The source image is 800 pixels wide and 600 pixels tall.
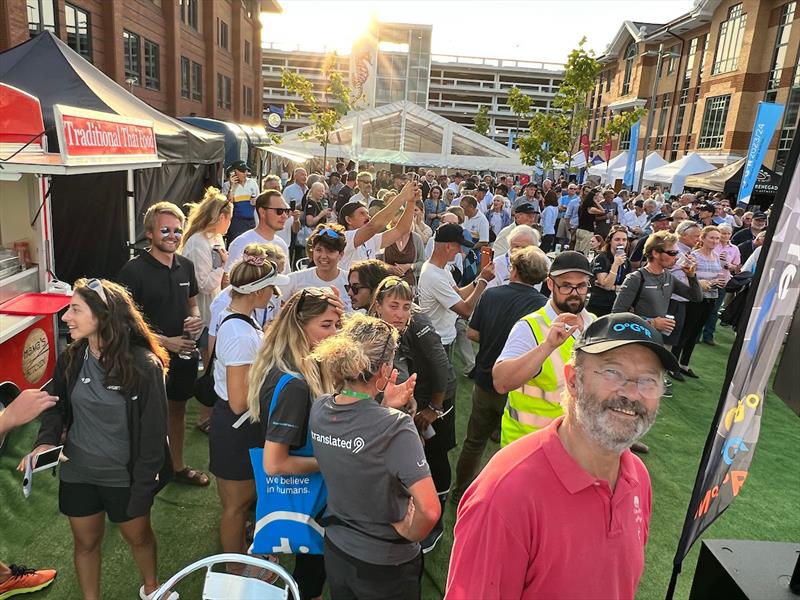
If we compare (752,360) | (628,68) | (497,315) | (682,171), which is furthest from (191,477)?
(628,68)

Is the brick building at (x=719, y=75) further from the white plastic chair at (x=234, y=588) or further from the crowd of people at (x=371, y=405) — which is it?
the white plastic chair at (x=234, y=588)

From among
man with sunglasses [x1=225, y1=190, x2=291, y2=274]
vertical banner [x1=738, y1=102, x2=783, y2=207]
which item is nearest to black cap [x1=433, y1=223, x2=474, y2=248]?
man with sunglasses [x1=225, y1=190, x2=291, y2=274]

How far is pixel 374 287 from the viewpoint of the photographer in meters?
3.67

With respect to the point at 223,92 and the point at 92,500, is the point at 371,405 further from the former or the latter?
the point at 223,92

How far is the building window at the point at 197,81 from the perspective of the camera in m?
28.6

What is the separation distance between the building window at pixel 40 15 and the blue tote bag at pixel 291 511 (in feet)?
55.1

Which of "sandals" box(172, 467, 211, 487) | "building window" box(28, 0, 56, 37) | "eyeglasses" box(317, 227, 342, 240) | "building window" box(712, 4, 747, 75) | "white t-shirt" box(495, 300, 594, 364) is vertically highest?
"building window" box(712, 4, 747, 75)

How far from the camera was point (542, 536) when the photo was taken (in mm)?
1515

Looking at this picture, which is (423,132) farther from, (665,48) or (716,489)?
(665,48)

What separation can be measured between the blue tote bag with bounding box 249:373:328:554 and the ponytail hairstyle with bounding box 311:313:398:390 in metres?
0.43

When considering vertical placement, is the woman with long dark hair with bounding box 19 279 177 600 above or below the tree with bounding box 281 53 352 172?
below

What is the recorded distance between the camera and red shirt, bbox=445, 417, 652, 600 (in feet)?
4.92

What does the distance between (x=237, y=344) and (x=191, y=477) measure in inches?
78.8

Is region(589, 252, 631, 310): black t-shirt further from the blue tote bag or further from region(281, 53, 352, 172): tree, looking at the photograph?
region(281, 53, 352, 172): tree
